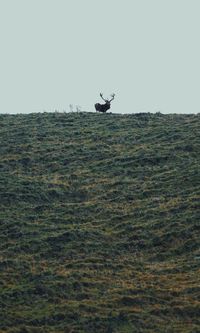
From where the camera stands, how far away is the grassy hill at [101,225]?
58.5 ft

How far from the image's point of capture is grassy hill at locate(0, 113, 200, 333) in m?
17.8

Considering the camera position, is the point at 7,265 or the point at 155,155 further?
the point at 155,155

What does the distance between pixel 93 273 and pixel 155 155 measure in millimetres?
10093

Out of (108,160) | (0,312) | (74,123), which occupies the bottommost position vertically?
(0,312)

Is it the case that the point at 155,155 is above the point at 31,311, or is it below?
above

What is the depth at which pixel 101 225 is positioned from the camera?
23.2 metres

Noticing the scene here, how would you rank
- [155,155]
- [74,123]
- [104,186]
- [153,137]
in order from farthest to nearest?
1. [74,123]
2. [153,137]
3. [155,155]
4. [104,186]

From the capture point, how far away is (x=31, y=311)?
701 inches

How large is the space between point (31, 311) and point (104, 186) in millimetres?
9429

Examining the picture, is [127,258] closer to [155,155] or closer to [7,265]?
[7,265]

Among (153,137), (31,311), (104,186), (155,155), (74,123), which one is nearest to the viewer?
(31,311)

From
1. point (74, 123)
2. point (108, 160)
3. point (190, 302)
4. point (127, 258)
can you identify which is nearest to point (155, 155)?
point (108, 160)

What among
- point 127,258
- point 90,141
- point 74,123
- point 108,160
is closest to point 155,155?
point 108,160

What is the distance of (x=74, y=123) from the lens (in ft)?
114
